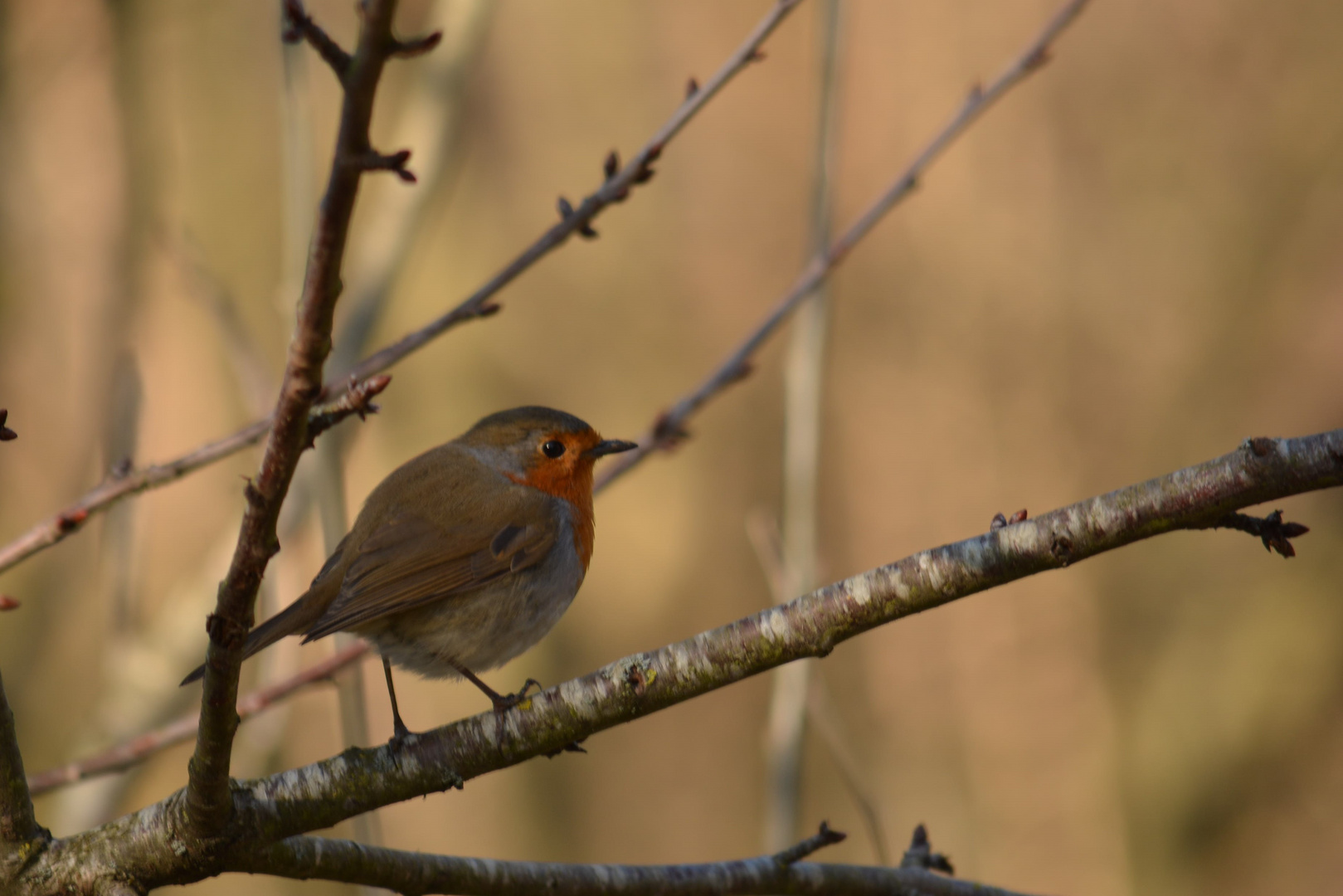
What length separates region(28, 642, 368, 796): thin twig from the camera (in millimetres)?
2801

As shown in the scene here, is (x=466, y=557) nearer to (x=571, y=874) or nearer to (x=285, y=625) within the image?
(x=285, y=625)

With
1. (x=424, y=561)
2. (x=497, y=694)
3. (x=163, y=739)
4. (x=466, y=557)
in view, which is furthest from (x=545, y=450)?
(x=163, y=739)

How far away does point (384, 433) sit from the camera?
754cm

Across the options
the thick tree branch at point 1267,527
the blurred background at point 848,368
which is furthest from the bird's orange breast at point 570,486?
the thick tree branch at point 1267,527

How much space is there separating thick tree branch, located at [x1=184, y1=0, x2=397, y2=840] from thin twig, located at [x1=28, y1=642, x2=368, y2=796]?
0.81 meters

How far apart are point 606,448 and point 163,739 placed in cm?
155

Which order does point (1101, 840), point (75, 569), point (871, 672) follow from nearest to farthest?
1. point (75, 569)
2. point (1101, 840)
3. point (871, 672)

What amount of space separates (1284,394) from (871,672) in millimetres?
2770

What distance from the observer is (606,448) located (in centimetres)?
384

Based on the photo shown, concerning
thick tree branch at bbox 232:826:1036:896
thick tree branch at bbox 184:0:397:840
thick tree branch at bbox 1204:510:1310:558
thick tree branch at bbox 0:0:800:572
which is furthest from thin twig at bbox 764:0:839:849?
thick tree branch at bbox 184:0:397:840

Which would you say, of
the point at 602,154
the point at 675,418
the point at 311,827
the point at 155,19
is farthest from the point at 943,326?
the point at 311,827

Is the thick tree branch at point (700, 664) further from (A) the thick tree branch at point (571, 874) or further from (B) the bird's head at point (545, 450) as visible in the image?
(B) the bird's head at point (545, 450)

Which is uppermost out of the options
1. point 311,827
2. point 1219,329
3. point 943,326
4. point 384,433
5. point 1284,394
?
point 384,433

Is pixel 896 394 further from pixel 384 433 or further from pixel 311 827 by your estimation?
pixel 311 827
